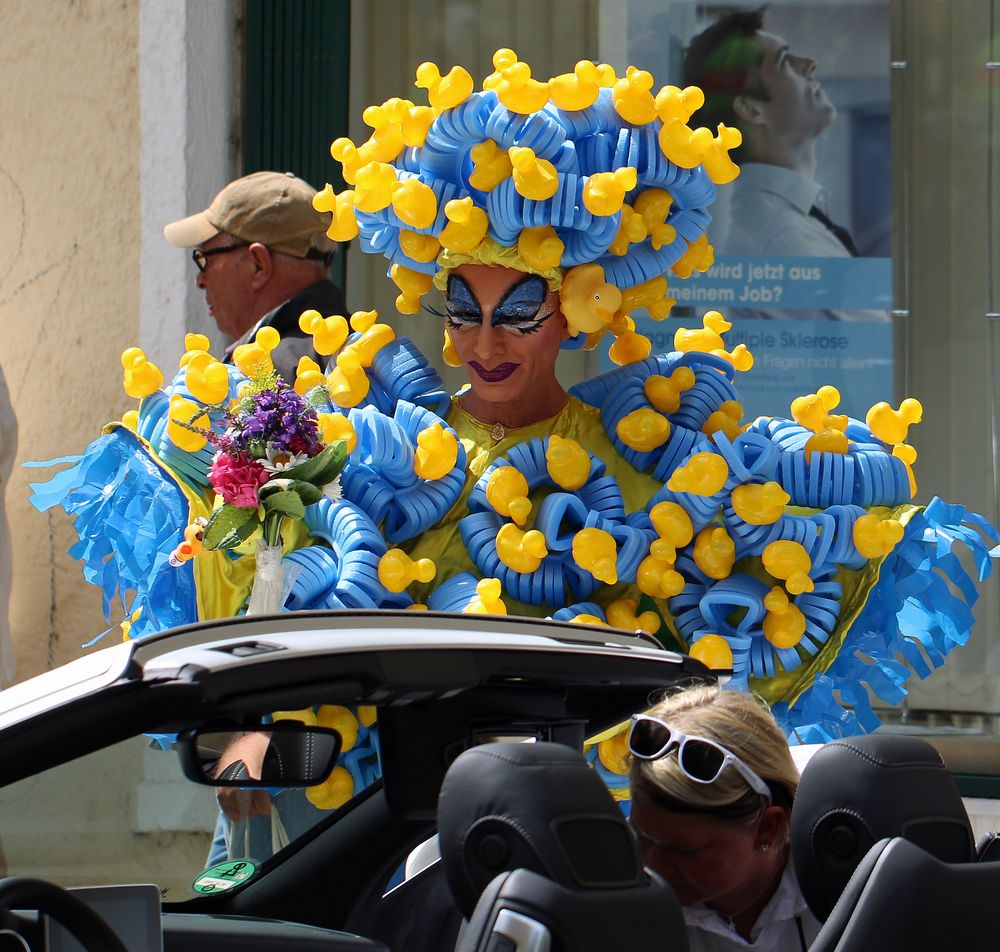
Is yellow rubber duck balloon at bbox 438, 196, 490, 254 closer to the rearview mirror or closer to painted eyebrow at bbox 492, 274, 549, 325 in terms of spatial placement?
painted eyebrow at bbox 492, 274, 549, 325

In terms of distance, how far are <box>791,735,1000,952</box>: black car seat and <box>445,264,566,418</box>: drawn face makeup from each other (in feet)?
6.02

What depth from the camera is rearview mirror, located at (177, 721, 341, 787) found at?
1654 millimetres

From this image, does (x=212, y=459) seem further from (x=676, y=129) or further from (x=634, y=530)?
(x=676, y=129)

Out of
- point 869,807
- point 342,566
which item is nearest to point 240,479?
point 342,566

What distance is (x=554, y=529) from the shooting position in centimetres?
344

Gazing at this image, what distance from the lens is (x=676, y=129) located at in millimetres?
3506

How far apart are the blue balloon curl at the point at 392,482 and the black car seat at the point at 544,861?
193cm

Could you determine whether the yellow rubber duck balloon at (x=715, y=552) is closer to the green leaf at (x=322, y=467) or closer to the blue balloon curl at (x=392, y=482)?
the blue balloon curl at (x=392, y=482)

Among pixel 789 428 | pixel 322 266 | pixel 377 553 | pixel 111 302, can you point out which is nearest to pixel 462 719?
pixel 377 553

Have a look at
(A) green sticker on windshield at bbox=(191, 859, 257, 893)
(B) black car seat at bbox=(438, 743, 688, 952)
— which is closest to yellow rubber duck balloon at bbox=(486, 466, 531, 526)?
(A) green sticker on windshield at bbox=(191, 859, 257, 893)

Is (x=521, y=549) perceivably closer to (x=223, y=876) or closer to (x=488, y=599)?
(x=488, y=599)

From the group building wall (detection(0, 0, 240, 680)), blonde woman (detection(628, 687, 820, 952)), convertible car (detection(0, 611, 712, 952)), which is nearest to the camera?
convertible car (detection(0, 611, 712, 952))

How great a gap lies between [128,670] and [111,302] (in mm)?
4401

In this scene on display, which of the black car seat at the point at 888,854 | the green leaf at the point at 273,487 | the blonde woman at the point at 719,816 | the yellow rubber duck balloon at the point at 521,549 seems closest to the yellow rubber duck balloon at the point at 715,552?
the yellow rubber duck balloon at the point at 521,549
